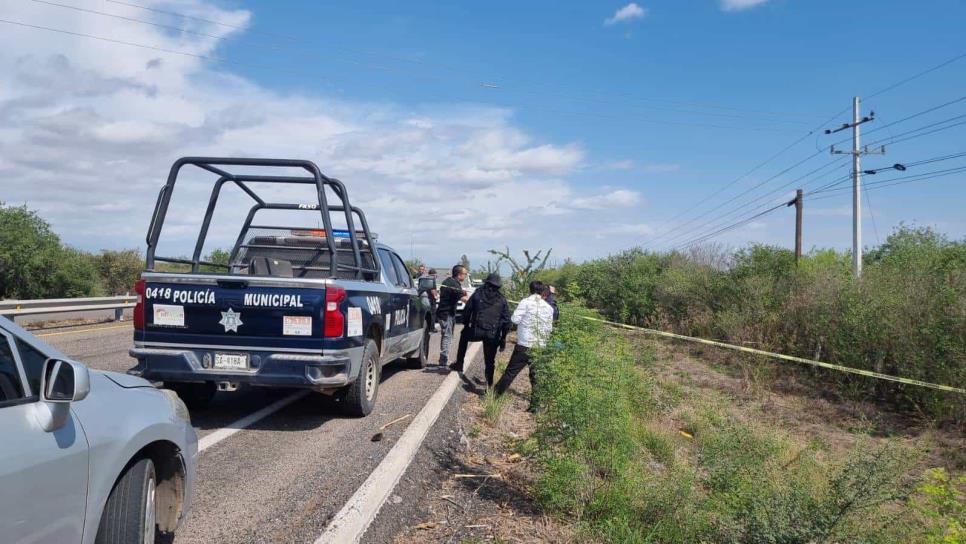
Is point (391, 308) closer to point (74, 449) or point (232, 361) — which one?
point (232, 361)

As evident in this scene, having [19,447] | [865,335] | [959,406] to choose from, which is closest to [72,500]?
[19,447]

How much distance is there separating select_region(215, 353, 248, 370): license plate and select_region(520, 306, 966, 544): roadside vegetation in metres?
2.82

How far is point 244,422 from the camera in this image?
287 inches

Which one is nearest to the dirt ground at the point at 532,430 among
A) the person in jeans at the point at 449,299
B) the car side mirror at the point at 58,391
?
the person in jeans at the point at 449,299

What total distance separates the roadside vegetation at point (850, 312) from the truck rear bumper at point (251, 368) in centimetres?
506

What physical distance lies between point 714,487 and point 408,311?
585cm

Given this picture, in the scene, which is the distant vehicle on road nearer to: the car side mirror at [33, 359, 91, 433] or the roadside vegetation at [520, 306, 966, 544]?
the car side mirror at [33, 359, 91, 433]

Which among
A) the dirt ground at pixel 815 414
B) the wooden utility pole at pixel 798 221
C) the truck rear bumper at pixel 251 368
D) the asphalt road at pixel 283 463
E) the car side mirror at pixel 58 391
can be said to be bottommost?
the dirt ground at pixel 815 414

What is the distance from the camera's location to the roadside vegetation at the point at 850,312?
10.9m

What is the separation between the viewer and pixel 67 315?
19.7m

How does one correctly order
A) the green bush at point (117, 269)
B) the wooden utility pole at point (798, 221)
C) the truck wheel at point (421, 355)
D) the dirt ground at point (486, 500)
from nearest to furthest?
the dirt ground at point (486, 500)
the truck wheel at point (421, 355)
the wooden utility pole at point (798, 221)
the green bush at point (117, 269)

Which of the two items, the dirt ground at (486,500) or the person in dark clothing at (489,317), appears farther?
the person in dark clothing at (489,317)

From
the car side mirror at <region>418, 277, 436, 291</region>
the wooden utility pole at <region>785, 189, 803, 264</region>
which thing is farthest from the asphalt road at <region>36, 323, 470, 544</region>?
the wooden utility pole at <region>785, 189, 803, 264</region>

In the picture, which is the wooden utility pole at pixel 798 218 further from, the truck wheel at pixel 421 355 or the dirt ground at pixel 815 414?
the truck wheel at pixel 421 355
